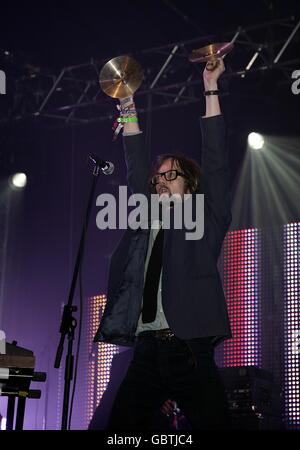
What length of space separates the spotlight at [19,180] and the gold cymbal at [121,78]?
251 inches

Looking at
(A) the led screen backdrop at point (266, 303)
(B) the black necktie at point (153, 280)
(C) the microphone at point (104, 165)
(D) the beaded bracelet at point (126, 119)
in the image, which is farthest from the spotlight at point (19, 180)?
(B) the black necktie at point (153, 280)

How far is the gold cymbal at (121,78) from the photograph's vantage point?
405 centimetres

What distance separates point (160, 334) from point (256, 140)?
614 centimetres

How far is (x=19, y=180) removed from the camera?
10.4m

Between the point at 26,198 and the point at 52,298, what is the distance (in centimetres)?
146

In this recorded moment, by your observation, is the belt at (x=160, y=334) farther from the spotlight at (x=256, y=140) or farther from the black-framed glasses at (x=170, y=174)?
the spotlight at (x=256, y=140)

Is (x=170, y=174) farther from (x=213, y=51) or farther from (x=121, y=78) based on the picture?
(x=121, y=78)

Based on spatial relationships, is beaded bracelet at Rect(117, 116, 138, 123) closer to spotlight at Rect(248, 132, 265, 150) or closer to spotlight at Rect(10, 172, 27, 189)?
spotlight at Rect(248, 132, 265, 150)

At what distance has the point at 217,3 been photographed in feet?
26.3

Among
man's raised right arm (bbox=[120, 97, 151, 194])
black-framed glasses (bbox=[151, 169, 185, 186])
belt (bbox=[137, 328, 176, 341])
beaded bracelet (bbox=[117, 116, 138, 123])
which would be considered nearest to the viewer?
belt (bbox=[137, 328, 176, 341])

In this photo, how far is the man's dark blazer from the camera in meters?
3.22

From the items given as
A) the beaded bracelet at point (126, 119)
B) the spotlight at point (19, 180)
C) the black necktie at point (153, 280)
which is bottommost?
the black necktie at point (153, 280)

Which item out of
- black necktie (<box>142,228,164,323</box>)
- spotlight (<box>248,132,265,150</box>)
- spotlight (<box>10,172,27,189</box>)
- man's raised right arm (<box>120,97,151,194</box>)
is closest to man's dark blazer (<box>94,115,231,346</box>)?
black necktie (<box>142,228,164,323</box>)

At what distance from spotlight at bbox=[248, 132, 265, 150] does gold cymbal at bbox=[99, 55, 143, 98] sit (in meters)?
5.11
